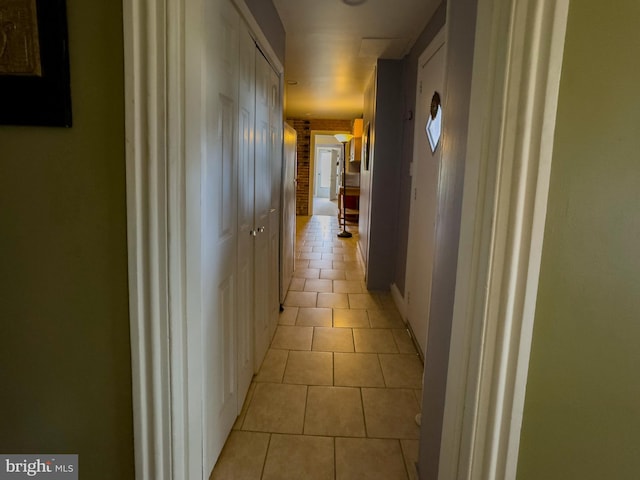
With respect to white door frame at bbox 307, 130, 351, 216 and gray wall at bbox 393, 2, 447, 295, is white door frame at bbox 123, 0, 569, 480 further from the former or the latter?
white door frame at bbox 307, 130, 351, 216

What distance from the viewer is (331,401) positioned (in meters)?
2.08

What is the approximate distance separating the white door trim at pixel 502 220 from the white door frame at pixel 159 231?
25.8 inches

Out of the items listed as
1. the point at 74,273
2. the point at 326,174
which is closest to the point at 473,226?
the point at 74,273

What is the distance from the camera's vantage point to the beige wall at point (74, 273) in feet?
2.79

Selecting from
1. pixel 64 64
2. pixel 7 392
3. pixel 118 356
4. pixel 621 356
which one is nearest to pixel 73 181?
pixel 64 64

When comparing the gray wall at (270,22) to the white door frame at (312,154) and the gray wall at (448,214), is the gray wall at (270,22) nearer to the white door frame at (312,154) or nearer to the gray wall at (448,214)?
the gray wall at (448,214)

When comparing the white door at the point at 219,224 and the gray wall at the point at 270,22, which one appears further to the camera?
the gray wall at the point at 270,22

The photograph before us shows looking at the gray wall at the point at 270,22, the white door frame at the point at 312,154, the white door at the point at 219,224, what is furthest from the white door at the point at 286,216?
the white door frame at the point at 312,154

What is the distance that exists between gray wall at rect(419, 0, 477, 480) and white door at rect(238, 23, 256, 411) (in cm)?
92

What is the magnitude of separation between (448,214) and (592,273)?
429 millimetres

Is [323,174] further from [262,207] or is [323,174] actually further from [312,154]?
[262,207]

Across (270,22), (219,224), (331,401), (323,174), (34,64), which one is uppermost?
(270,22)

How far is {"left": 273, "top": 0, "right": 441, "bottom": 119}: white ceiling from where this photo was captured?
8.43 ft

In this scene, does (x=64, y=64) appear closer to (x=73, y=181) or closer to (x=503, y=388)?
(x=73, y=181)
